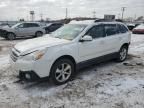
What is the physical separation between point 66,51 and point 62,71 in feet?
1.85

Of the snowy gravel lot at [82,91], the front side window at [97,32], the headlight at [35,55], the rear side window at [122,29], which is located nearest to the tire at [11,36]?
the snowy gravel lot at [82,91]

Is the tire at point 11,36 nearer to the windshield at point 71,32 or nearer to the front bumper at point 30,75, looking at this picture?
the windshield at point 71,32

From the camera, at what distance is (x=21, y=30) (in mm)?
16172

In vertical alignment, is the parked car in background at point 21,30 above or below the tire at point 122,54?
above

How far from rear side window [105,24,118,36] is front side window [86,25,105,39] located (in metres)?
0.26

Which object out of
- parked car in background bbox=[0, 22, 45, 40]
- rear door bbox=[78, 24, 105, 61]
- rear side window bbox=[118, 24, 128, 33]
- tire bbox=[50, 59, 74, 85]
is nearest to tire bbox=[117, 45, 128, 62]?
rear side window bbox=[118, 24, 128, 33]

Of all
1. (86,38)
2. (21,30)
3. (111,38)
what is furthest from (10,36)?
(86,38)

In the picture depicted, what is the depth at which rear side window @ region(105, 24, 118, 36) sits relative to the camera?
6.16 meters

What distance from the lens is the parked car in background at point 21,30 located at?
51.1 feet

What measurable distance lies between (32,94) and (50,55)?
1.04 meters

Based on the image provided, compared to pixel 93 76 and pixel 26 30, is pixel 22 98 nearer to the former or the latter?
pixel 93 76

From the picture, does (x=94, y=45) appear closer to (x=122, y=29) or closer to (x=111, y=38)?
(x=111, y=38)

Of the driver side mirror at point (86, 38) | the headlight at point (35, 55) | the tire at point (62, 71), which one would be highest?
the driver side mirror at point (86, 38)

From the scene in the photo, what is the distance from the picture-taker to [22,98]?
407cm
